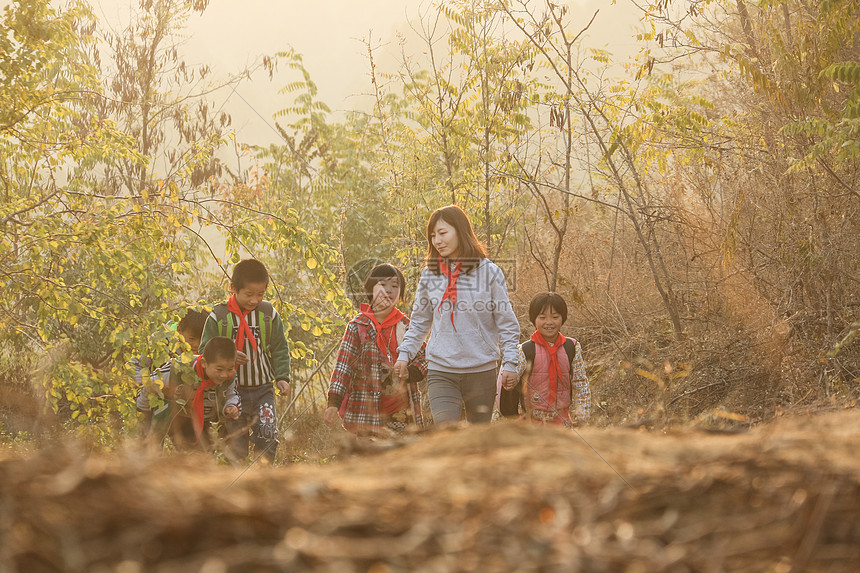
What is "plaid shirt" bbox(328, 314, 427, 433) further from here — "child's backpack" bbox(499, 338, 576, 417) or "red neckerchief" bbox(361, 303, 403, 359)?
"child's backpack" bbox(499, 338, 576, 417)

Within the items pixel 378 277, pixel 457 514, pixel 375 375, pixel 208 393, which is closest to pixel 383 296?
pixel 378 277

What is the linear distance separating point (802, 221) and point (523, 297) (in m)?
3.54

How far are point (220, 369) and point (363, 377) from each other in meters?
0.92

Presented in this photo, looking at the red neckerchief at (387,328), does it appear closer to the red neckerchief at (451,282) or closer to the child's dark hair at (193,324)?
the red neckerchief at (451,282)

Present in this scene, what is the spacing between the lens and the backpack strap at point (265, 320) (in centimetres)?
529

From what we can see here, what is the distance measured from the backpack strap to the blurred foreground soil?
12.5ft

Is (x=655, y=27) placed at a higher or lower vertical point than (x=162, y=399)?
higher

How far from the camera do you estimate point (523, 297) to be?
375 inches

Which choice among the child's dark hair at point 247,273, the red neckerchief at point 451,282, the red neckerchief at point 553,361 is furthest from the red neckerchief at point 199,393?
the red neckerchief at point 553,361

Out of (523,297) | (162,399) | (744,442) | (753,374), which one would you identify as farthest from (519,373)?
(523,297)

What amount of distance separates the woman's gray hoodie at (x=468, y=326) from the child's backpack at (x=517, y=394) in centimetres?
23

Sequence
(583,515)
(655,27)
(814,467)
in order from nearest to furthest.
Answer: (583,515) → (814,467) → (655,27)

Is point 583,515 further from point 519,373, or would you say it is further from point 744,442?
point 519,373

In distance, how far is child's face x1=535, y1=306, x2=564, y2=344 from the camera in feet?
16.9
